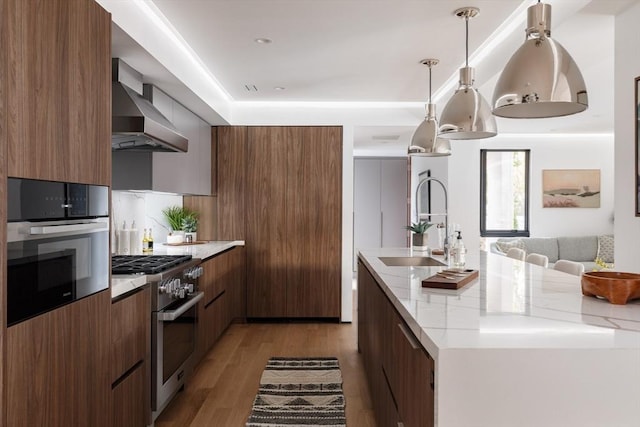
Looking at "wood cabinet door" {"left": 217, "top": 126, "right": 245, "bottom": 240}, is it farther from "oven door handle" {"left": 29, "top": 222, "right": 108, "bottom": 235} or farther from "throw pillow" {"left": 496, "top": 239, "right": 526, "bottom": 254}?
"throw pillow" {"left": 496, "top": 239, "right": 526, "bottom": 254}

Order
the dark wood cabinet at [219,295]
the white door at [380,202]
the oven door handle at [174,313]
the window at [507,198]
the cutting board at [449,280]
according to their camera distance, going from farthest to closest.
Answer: the white door at [380,202] < the window at [507,198] < the dark wood cabinet at [219,295] < the oven door handle at [174,313] < the cutting board at [449,280]

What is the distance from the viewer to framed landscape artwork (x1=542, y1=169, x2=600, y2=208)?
7.34 m

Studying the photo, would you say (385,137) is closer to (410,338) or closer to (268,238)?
(268,238)

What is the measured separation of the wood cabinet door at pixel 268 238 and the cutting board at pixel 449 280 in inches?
120

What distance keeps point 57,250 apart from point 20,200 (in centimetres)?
28

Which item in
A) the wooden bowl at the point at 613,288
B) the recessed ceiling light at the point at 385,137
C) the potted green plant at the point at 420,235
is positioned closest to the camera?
the wooden bowl at the point at 613,288

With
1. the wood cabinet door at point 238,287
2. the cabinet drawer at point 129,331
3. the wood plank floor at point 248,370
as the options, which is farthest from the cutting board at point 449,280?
the wood cabinet door at point 238,287

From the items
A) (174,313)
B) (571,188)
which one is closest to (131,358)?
(174,313)

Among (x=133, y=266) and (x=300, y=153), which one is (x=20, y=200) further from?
(x=300, y=153)

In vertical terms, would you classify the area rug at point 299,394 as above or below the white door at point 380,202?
below

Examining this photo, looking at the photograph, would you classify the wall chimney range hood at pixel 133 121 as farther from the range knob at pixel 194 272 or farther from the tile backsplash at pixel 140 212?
the range knob at pixel 194 272

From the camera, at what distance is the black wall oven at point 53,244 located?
136 cm

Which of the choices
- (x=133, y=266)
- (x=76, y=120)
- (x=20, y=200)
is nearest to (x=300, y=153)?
(x=133, y=266)

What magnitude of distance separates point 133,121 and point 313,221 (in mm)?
2790
